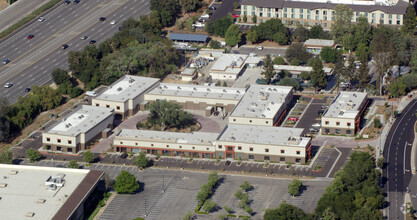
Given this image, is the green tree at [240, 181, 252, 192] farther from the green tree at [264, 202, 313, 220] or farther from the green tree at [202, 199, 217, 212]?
the green tree at [264, 202, 313, 220]

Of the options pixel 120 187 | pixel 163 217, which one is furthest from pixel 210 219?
pixel 120 187

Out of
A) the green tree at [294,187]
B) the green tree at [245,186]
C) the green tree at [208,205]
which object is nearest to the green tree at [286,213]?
the green tree at [294,187]

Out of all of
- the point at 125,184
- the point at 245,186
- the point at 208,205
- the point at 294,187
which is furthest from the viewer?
the point at 245,186

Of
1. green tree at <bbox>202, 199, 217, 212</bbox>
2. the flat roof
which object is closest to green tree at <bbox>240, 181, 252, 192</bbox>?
green tree at <bbox>202, 199, 217, 212</bbox>

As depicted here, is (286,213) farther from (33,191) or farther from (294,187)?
(33,191)

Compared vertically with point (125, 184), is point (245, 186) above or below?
below

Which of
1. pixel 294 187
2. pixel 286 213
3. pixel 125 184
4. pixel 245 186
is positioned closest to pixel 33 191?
pixel 125 184

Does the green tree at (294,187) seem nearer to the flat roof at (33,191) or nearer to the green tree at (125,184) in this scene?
the green tree at (125,184)
